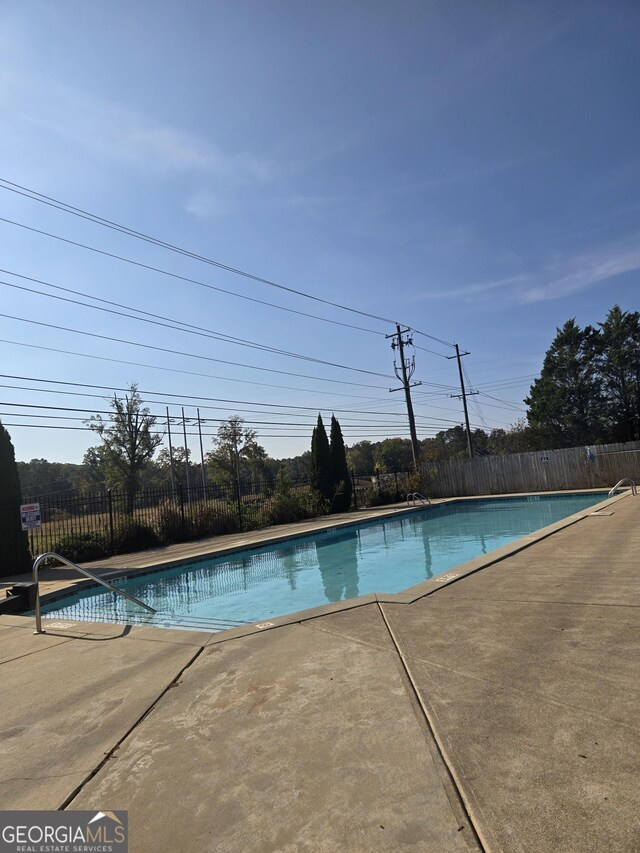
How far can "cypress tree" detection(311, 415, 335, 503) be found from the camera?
2214 centimetres

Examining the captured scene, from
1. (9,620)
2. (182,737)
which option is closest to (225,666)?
(182,737)

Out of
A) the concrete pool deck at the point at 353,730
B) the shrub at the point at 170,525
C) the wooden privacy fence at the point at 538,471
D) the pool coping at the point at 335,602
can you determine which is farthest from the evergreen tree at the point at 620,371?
the concrete pool deck at the point at 353,730

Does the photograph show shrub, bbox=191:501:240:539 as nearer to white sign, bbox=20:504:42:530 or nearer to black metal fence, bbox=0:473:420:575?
black metal fence, bbox=0:473:420:575

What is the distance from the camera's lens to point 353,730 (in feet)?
9.20

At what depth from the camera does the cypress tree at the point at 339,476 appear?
22.4 meters

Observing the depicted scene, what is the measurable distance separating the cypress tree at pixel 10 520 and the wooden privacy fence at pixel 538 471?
20362 mm

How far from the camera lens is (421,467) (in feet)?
90.2

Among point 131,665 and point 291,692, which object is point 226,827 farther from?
point 131,665

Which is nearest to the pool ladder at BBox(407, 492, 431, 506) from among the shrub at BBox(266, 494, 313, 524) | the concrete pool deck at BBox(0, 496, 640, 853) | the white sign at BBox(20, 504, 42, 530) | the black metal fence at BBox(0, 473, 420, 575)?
the black metal fence at BBox(0, 473, 420, 575)

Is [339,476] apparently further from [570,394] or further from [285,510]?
[570,394]

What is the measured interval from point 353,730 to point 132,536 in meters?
12.6

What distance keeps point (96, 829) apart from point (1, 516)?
10.6 m

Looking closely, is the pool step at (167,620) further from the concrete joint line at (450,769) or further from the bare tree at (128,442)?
the bare tree at (128,442)

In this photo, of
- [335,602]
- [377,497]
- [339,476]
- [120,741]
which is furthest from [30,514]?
[377,497]
